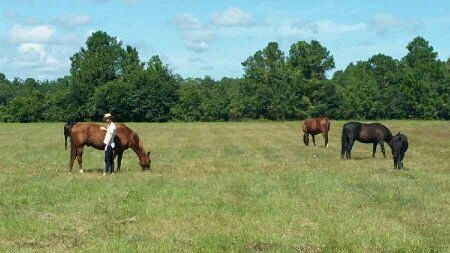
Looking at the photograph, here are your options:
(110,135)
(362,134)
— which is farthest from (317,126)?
(110,135)

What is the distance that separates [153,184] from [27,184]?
3.82 m

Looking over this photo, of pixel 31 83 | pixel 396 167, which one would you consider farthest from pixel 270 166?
pixel 31 83

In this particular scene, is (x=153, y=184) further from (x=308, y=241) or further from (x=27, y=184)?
(x=308, y=241)

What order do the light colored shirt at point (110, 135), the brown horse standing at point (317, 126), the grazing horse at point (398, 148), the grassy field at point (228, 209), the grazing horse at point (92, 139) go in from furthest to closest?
the brown horse standing at point (317, 126) < the grazing horse at point (398, 148) < the grazing horse at point (92, 139) < the light colored shirt at point (110, 135) < the grassy field at point (228, 209)

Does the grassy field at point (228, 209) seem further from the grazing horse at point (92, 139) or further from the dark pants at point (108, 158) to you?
the grazing horse at point (92, 139)

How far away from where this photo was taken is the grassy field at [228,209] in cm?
1053

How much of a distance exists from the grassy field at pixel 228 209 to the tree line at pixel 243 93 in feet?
279

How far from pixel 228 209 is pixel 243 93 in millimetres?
105440

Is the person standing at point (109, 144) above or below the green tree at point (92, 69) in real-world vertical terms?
below

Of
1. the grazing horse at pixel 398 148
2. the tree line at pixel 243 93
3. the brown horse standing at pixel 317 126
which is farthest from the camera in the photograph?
the tree line at pixel 243 93

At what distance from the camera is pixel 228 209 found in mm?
13656

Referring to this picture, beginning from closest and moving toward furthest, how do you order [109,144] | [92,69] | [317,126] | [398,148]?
[109,144], [398,148], [317,126], [92,69]

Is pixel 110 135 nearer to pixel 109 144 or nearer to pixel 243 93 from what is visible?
pixel 109 144

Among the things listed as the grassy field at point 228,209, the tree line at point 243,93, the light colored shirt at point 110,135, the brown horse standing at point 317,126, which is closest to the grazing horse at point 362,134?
the grassy field at point 228,209
